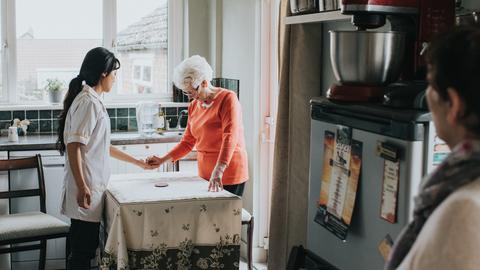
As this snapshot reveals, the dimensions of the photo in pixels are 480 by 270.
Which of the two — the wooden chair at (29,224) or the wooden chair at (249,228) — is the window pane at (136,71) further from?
the wooden chair at (249,228)

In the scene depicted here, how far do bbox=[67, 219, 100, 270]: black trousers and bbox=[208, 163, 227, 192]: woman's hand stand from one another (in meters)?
0.63

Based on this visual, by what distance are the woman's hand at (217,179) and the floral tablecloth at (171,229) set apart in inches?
1.8

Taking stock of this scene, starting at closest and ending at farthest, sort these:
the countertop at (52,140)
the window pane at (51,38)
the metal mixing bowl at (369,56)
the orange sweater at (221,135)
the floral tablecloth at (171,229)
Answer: the metal mixing bowl at (369,56), the floral tablecloth at (171,229), the orange sweater at (221,135), the countertop at (52,140), the window pane at (51,38)

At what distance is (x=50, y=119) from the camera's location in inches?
204

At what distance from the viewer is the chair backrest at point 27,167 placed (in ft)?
14.2

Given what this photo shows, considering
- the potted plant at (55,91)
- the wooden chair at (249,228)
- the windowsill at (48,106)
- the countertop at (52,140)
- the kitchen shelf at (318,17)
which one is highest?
the kitchen shelf at (318,17)

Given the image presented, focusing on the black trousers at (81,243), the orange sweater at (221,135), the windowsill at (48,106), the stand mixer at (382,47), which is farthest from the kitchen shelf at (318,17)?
the windowsill at (48,106)

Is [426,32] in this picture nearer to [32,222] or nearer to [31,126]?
[32,222]

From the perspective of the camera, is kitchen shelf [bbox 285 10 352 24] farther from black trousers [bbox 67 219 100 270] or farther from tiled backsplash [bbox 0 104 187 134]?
tiled backsplash [bbox 0 104 187 134]

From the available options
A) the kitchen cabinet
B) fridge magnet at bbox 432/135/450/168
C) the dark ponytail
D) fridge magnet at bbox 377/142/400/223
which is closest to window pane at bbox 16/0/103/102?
the kitchen cabinet

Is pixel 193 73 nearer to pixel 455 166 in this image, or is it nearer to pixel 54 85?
pixel 54 85

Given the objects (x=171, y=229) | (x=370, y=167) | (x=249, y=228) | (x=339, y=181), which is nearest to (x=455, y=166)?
(x=370, y=167)

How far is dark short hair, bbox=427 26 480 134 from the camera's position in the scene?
1174mm

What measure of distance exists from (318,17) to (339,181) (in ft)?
3.88
